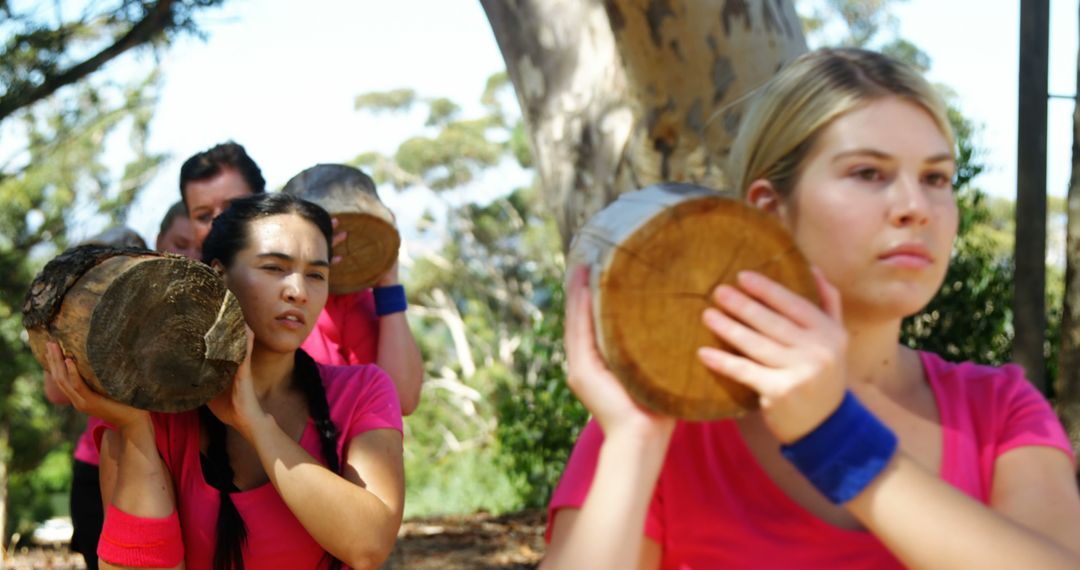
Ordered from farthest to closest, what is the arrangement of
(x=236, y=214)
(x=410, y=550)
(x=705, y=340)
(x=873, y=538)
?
(x=410, y=550) < (x=236, y=214) < (x=873, y=538) < (x=705, y=340)

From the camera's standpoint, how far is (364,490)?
2248 millimetres

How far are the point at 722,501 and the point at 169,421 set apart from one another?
129 cm

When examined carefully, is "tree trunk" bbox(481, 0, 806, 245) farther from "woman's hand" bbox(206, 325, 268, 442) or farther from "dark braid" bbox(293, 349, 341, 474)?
"woman's hand" bbox(206, 325, 268, 442)

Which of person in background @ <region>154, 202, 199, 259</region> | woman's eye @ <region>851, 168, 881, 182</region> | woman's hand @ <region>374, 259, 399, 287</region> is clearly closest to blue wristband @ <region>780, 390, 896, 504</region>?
Result: woman's eye @ <region>851, 168, 881, 182</region>

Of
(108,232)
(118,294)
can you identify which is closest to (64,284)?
(118,294)

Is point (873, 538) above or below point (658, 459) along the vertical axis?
below

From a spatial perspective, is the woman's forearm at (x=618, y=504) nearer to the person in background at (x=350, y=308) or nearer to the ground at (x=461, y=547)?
the person in background at (x=350, y=308)

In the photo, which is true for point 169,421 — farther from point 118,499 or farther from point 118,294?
point 118,294

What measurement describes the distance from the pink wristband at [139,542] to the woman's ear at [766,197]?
1.30 meters

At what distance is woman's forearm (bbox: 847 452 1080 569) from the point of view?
3.85 ft

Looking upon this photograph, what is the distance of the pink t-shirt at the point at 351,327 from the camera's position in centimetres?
321

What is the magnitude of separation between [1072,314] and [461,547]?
3.46m

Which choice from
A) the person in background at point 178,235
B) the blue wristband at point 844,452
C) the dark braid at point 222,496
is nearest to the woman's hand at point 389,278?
the person in background at point 178,235

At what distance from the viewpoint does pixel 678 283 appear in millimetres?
1198
